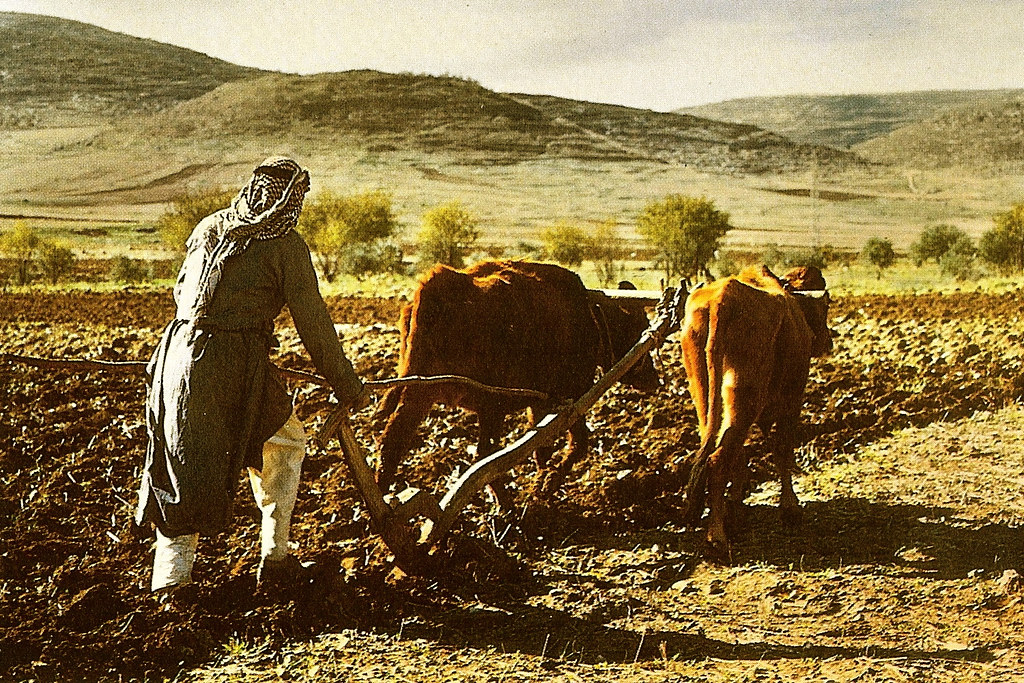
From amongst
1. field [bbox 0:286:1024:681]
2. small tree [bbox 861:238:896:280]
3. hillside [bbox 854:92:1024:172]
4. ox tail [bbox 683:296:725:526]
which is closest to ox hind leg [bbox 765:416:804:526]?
field [bbox 0:286:1024:681]

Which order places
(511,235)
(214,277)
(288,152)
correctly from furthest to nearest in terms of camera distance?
(288,152), (511,235), (214,277)

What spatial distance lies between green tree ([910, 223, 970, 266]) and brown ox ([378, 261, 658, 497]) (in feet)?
13.6

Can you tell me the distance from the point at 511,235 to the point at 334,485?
13.0ft

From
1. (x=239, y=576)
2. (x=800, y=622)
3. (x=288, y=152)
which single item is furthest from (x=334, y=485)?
(x=288, y=152)

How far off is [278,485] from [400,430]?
1.06 m

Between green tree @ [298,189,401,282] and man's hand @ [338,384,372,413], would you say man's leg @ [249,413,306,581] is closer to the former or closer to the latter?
man's hand @ [338,384,372,413]

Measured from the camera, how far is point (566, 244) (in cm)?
788

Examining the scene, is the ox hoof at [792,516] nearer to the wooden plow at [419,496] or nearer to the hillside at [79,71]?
the wooden plow at [419,496]

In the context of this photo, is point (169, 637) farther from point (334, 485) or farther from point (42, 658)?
point (334, 485)

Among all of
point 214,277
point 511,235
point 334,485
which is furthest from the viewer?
point 511,235

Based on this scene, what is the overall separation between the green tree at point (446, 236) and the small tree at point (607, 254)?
1008 millimetres

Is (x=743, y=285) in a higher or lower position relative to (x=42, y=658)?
higher

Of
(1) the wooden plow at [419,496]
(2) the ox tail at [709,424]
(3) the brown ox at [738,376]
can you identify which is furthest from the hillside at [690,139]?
(1) the wooden plow at [419,496]

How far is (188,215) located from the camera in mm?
6672
